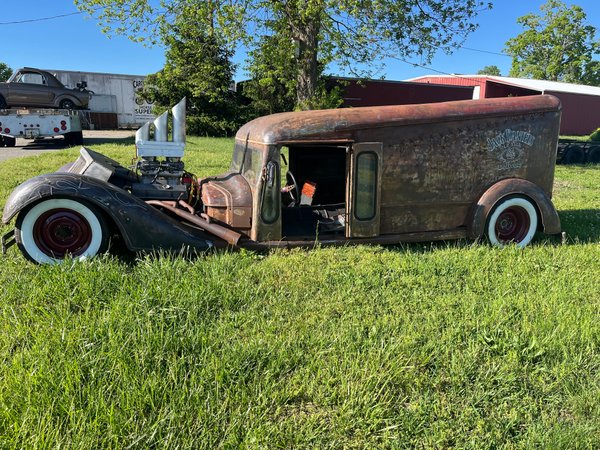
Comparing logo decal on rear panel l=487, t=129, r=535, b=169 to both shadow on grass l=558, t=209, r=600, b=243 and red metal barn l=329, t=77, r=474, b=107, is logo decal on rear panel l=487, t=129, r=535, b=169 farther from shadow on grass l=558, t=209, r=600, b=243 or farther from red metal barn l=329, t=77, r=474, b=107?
red metal barn l=329, t=77, r=474, b=107

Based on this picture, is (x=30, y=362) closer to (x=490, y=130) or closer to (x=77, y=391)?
(x=77, y=391)

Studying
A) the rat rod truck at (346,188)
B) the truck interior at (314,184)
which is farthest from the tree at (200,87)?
the rat rod truck at (346,188)

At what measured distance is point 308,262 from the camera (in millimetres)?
4500

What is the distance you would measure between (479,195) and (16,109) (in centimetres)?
1763

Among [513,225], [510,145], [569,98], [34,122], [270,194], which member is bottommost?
[513,225]

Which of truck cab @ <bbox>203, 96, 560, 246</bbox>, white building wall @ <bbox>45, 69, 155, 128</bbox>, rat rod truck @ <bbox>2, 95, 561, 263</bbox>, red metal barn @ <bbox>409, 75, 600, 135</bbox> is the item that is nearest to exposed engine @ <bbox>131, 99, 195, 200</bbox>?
rat rod truck @ <bbox>2, 95, 561, 263</bbox>

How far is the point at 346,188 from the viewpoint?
4738 mm

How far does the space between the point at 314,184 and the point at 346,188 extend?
55.4 inches

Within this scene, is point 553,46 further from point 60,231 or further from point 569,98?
point 60,231

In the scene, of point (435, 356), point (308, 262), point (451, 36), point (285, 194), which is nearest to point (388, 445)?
point (435, 356)

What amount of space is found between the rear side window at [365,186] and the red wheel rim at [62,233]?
8.63ft

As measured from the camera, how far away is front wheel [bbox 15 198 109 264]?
13.3 feet

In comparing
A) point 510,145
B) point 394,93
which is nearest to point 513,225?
point 510,145

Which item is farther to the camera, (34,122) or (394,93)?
(394,93)
